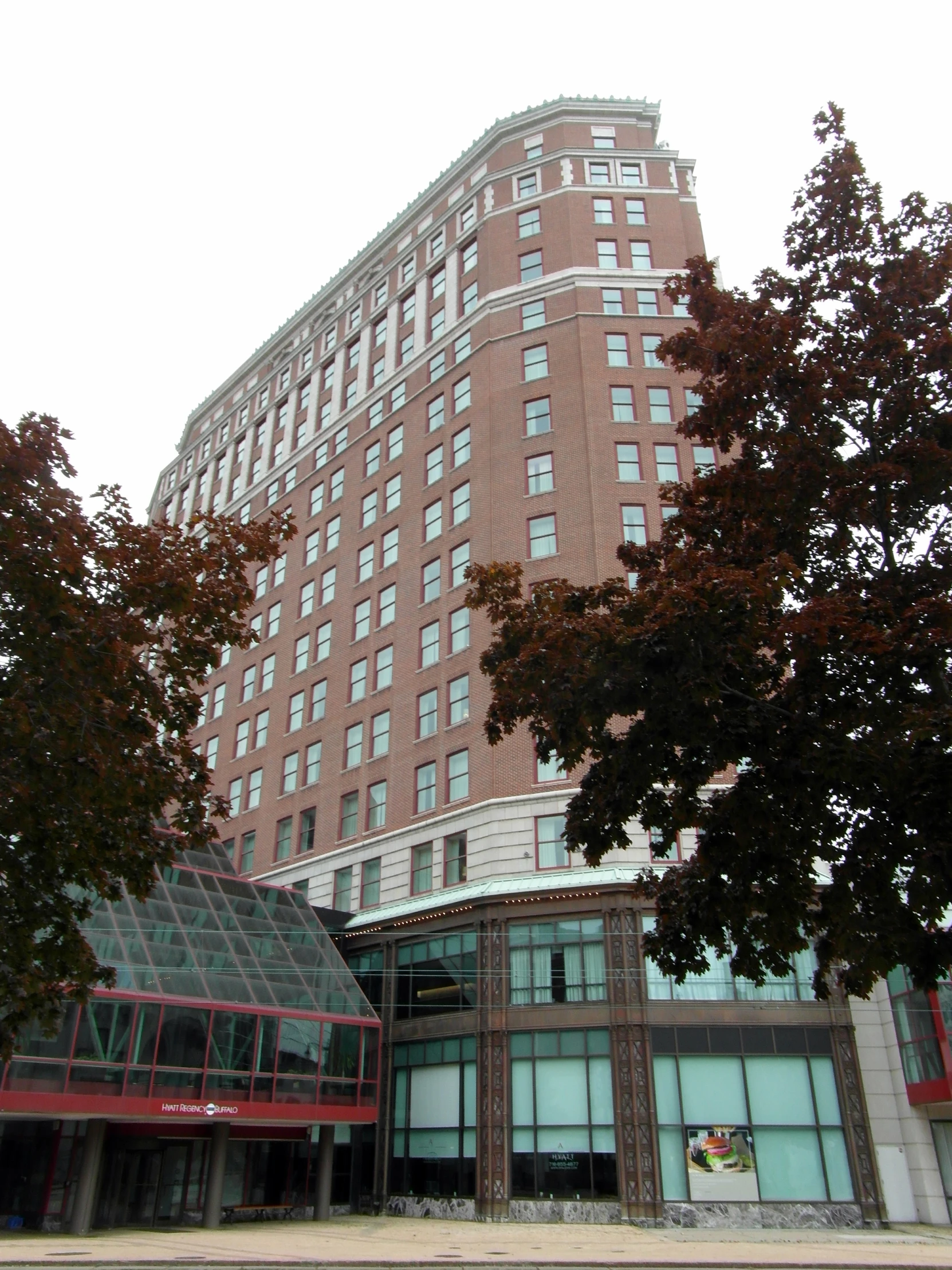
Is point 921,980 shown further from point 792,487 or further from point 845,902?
point 792,487

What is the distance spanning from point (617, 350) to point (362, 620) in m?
16.7

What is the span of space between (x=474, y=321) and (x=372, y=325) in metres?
11.2

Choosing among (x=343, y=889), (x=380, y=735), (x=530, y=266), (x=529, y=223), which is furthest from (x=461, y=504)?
(x=343, y=889)

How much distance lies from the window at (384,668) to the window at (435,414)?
1105 centimetres

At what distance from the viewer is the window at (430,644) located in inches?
1636

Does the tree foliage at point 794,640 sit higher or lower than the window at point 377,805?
lower

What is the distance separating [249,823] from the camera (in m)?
49.2

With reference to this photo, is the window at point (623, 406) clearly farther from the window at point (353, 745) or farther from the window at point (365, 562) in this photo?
the window at point (353, 745)

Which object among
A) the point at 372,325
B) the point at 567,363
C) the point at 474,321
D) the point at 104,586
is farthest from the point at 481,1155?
the point at 372,325

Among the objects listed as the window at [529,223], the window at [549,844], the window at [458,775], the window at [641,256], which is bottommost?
the window at [549,844]

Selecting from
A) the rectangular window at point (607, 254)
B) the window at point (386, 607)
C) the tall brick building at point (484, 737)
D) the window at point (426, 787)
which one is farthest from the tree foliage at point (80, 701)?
the rectangular window at point (607, 254)

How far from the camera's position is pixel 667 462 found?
40500 millimetres

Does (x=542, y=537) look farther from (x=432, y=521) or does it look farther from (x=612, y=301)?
(x=612, y=301)

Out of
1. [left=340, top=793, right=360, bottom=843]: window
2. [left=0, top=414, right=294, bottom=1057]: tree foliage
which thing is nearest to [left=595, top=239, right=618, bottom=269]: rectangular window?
[left=340, top=793, right=360, bottom=843]: window
